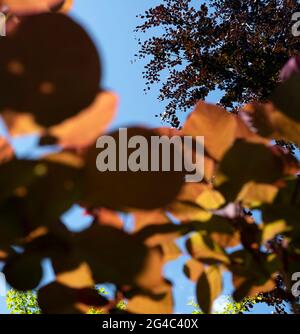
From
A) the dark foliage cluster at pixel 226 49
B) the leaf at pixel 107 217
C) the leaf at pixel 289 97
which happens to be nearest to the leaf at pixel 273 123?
the leaf at pixel 289 97

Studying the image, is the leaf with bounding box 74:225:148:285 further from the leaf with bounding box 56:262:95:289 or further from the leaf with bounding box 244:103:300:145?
the leaf with bounding box 244:103:300:145

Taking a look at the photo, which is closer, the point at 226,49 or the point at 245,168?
the point at 245,168

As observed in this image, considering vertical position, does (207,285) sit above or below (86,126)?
below

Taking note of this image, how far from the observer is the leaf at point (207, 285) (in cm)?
30

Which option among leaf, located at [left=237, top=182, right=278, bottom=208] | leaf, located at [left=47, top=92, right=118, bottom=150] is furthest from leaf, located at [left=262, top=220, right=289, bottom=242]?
leaf, located at [left=47, top=92, right=118, bottom=150]

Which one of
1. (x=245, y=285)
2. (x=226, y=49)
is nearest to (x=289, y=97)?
(x=245, y=285)

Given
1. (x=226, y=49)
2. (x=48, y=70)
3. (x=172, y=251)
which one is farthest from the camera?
(x=226, y=49)

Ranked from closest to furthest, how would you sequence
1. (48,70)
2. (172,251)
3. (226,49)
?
(48,70) → (172,251) → (226,49)

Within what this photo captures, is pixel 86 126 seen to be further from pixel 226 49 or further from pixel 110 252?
pixel 226 49

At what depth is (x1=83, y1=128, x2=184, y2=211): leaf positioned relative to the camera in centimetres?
20

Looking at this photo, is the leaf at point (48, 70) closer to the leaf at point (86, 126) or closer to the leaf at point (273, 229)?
the leaf at point (86, 126)

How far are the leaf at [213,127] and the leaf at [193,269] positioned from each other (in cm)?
8

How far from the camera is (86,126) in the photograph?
0.65ft

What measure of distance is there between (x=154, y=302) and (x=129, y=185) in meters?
0.11
